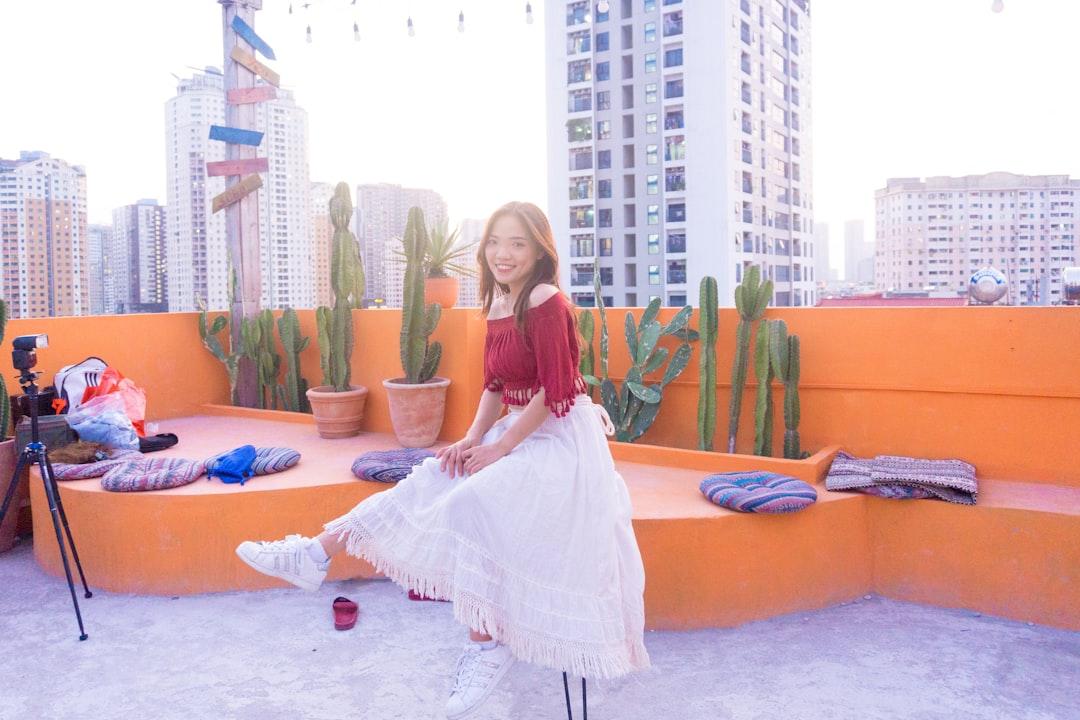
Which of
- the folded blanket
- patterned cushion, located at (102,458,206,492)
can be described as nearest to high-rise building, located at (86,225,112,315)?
patterned cushion, located at (102,458,206,492)

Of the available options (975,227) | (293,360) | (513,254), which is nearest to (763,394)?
(513,254)

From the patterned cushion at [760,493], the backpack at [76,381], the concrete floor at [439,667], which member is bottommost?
the concrete floor at [439,667]

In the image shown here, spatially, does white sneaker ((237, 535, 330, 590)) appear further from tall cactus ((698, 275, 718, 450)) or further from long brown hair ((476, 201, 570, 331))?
tall cactus ((698, 275, 718, 450))

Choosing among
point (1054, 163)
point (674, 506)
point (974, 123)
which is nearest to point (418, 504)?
point (674, 506)

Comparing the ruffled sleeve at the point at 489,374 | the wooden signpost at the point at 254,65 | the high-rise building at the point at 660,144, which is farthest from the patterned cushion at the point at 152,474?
the high-rise building at the point at 660,144

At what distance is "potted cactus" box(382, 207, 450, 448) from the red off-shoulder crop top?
6.78ft

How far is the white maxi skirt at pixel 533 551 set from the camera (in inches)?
69.9

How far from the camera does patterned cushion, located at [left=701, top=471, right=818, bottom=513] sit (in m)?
2.76

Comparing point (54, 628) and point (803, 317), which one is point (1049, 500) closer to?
point (803, 317)

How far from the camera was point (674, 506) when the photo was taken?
9.55ft

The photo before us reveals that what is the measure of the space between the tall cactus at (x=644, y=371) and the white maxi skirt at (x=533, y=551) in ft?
6.37

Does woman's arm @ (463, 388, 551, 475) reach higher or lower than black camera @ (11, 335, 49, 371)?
lower

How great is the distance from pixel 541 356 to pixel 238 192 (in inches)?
157

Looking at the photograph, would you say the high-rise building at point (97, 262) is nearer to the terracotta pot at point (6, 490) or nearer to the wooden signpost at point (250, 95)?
the terracotta pot at point (6, 490)
